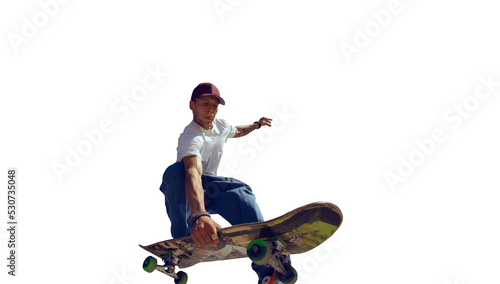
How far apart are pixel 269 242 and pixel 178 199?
111 centimetres

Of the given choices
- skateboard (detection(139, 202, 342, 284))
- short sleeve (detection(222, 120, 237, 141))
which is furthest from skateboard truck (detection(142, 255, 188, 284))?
short sleeve (detection(222, 120, 237, 141))

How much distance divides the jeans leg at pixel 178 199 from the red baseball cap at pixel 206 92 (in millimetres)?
846

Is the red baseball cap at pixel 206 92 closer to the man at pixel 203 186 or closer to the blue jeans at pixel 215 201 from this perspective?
the man at pixel 203 186

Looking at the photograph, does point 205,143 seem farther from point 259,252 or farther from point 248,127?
point 259,252

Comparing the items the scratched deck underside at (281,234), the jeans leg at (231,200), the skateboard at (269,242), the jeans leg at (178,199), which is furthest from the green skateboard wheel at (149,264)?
the jeans leg at (231,200)

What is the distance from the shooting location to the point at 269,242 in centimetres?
437

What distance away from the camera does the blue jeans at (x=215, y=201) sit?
4867mm

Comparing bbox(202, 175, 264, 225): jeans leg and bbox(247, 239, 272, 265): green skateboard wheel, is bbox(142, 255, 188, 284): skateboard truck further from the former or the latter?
bbox(247, 239, 272, 265): green skateboard wheel

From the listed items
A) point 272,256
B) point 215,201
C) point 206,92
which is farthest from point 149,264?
point 206,92

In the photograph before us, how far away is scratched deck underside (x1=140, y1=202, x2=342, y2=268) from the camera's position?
4078mm

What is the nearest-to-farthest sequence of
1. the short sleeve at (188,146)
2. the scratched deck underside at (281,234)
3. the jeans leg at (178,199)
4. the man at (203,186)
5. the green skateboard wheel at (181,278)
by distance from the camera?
1. the scratched deck underside at (281,234)
2. the man at (203,186)
3. the jeans leg at (178,199)
4. the short sleeve at (188,146)
5. the green skateboard wheel at (181,278)

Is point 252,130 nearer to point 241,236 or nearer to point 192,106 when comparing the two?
point 192,106

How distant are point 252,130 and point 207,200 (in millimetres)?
1457

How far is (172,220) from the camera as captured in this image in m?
4.98
